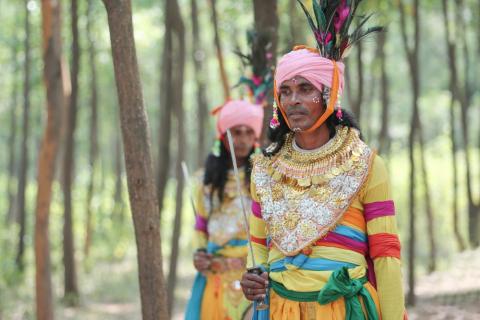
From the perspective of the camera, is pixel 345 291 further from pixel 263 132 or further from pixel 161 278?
pixel 263 132

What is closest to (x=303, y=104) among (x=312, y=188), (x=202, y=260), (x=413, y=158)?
(x=312, y=188)

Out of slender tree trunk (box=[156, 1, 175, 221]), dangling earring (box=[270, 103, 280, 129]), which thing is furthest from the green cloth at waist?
slender tree trunk (box=[156, 1, 175, 221])

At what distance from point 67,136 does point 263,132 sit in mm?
6377

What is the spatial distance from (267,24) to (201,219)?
179cm

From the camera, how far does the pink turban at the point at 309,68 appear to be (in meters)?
3.23

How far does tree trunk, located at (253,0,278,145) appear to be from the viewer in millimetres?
5910

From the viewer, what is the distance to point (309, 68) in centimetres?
323

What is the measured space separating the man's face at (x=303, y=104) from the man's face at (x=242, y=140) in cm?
203

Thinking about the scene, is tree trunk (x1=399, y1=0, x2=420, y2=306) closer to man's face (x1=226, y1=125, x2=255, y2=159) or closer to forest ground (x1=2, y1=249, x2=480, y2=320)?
forest ground (x1=2, y1=249, x2=480, y2=320)

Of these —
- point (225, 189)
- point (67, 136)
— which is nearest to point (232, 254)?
point (225, 189)

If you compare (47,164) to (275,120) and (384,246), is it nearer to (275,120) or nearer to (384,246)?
(275,120)

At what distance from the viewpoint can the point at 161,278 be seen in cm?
393

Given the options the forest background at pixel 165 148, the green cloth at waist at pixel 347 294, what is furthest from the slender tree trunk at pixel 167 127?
the green cloth at waist at pixel 347 294

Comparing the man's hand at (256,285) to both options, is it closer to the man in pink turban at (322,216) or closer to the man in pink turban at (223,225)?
the man in pink turban at (322,216)
